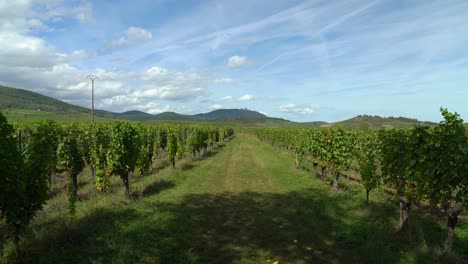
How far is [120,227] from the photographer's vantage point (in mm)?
9266

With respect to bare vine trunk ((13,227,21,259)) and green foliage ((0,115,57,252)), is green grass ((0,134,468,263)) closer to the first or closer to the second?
bare vine trunk ((13,227,21,259))

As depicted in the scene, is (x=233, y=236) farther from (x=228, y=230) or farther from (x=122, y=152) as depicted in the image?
(x=122, y=152)

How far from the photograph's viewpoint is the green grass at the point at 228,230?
7488 millimetres

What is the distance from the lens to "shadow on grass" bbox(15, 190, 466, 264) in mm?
7449

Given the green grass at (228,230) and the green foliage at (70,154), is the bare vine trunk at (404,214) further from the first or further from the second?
the green foliage at (70,154)

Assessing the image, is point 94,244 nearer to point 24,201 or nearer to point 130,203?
point 24,201

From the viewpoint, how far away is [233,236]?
898 cm

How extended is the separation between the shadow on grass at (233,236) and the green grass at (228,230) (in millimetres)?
27

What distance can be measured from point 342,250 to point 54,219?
29.7 feet

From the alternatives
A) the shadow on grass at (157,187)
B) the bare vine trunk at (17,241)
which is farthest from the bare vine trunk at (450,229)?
the shadow on grass at (157,187)

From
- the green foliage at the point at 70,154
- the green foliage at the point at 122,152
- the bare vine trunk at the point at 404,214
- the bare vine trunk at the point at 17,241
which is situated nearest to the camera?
the bare vine trunk at the point at 17,241

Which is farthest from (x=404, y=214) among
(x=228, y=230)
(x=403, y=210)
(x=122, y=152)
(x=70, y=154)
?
(x=70, y=154)

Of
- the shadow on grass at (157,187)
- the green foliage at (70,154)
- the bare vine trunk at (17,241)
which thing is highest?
the green foliage at (70,154)

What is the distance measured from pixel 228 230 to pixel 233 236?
1.82 ft
